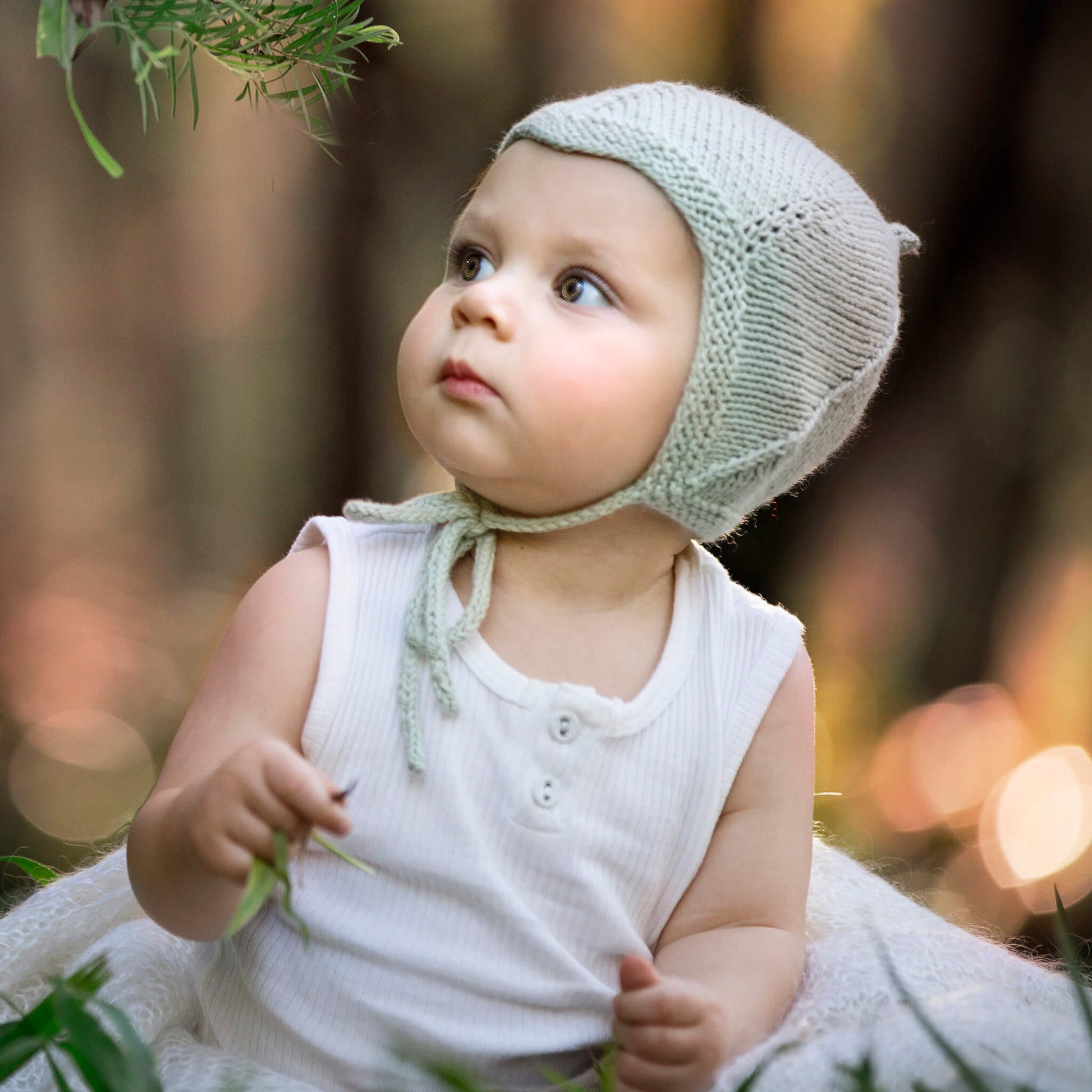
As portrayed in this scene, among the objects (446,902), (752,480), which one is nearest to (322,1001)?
(446,902)

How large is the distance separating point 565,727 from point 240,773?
273 millimetres

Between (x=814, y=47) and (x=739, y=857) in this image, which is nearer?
(x=739, y=857)

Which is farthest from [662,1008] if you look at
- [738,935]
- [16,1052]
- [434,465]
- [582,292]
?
[434,465]

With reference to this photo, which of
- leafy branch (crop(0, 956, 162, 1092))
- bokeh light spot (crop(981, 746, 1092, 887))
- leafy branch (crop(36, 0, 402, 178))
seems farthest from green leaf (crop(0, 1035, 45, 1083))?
bokeh light spot (crop(981, 746, 1092, 887))

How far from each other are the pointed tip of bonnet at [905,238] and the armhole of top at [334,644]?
528 millimetres

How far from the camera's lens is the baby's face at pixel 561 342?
2.84 ft

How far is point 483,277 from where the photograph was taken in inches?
36.9

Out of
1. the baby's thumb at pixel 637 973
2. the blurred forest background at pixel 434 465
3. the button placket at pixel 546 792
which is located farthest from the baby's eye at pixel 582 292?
the blurred forest background at pixel 434 465

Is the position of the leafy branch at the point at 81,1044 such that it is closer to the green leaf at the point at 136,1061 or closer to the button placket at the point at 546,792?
the green leaf at the point at 136,1061

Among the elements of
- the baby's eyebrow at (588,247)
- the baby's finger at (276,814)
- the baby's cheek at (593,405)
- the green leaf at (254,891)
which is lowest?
the green leaf at (254,891)

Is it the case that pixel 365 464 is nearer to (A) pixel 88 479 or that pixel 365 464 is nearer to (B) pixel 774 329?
(A) pixel 88 479

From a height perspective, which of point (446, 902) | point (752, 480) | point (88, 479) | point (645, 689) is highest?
point (752, 480)

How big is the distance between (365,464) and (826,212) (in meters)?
1.17

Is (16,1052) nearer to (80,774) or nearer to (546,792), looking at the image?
(546,792)
